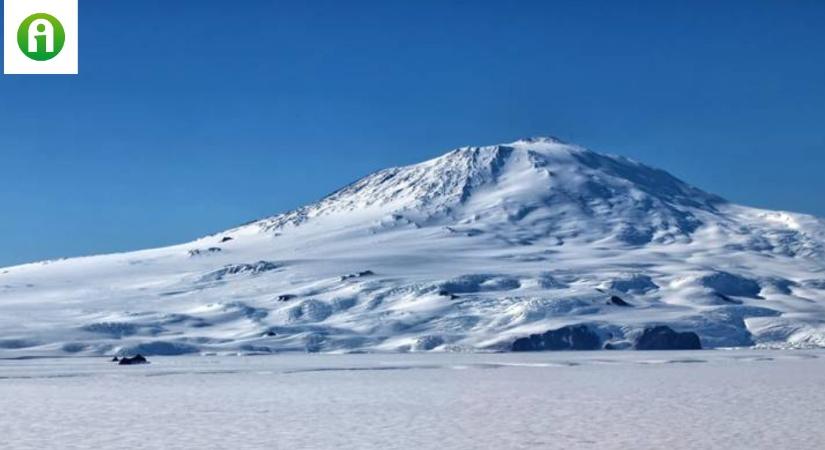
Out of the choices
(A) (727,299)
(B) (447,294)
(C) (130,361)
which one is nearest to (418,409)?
(C) (130,361)

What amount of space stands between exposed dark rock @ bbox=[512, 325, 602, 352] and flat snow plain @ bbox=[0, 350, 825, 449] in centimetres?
3528

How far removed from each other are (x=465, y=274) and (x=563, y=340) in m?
31.8

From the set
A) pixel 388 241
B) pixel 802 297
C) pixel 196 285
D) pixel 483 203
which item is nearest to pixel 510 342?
pixel 802 297

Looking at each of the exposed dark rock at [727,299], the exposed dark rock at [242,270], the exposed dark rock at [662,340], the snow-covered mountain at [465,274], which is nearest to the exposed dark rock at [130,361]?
the snow-covered mountain at [465,274]

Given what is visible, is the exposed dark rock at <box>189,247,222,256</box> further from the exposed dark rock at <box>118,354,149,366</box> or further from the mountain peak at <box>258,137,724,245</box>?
the exposed dark rock at <box>118,354,149,366</box>

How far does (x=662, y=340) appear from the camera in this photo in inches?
3383

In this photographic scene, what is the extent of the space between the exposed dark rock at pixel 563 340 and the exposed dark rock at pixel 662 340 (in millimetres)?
3226

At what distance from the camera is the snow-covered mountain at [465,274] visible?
306 ft

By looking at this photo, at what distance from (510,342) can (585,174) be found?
8687 centimetres

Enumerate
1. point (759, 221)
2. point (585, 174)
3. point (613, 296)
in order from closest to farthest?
point (613, 296)
point (759, 221)
point (585, 174)

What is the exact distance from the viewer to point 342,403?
104 ft

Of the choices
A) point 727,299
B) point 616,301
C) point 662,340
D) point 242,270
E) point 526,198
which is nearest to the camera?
point 662,340

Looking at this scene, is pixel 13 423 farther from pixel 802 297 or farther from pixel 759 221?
pixel 759 221

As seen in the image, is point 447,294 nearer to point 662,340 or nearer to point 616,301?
point 616,301
